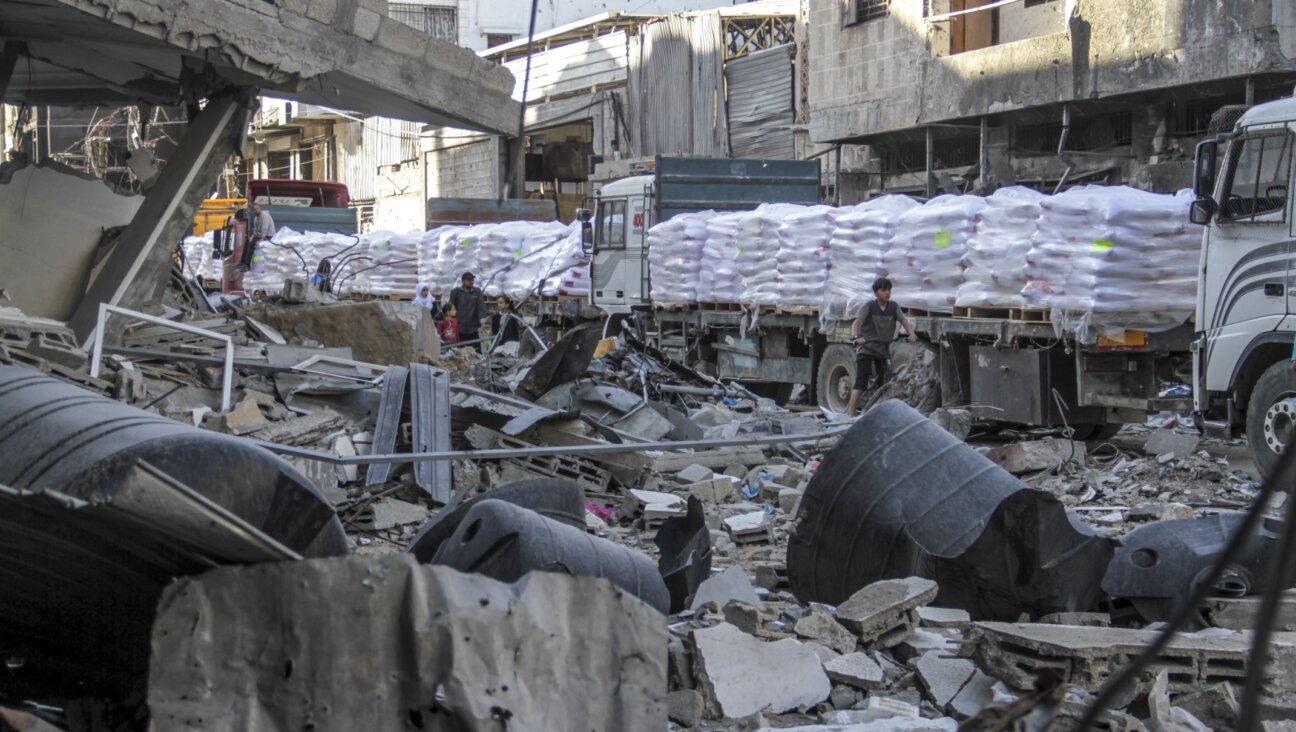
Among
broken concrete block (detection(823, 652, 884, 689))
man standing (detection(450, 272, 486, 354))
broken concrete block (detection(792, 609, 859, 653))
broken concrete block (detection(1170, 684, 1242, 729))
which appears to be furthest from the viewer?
man standing (detection(450, 272, 486, 354))

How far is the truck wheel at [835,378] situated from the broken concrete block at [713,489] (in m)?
5.09

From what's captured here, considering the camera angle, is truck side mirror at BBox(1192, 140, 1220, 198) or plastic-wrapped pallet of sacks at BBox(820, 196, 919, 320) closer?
truck side mirror at BBox(1192, 140, 1220, 198)

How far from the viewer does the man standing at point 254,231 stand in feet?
62.2

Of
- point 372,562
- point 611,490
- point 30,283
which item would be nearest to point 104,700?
point 372,562

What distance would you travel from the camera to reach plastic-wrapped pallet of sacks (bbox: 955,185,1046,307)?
11.4 metres

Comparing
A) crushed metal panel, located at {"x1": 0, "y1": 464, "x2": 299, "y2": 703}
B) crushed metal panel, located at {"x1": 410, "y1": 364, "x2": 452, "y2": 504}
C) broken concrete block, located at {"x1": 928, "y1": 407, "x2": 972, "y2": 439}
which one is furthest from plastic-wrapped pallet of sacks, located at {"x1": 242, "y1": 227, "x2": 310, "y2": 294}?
crushed metal panel, located at {"x1": 0, "y1": 464, "x2": 299, "y2": 703}

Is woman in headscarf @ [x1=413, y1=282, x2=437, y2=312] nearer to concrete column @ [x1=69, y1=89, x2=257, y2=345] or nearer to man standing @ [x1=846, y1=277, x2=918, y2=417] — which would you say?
man standing @ [x1=846, y1=277, x2=918, y2=417]

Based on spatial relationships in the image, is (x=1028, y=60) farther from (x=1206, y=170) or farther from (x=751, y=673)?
(x=751, y=673)

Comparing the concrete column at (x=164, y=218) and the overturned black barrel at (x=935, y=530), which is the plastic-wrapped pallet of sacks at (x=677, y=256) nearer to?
the concrete column at (x=164, y=218)

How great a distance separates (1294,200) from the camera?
9172 millimetres

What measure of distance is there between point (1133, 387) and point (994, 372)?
1.32 m

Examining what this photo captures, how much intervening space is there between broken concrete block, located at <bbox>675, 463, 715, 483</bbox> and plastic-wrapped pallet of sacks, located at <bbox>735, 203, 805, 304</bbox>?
5.48m

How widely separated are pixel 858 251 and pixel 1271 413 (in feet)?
16.2

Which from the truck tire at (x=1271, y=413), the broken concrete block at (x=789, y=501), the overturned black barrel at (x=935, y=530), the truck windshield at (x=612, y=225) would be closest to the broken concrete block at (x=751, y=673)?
the overturned black barrel at (x=935, y=530)
